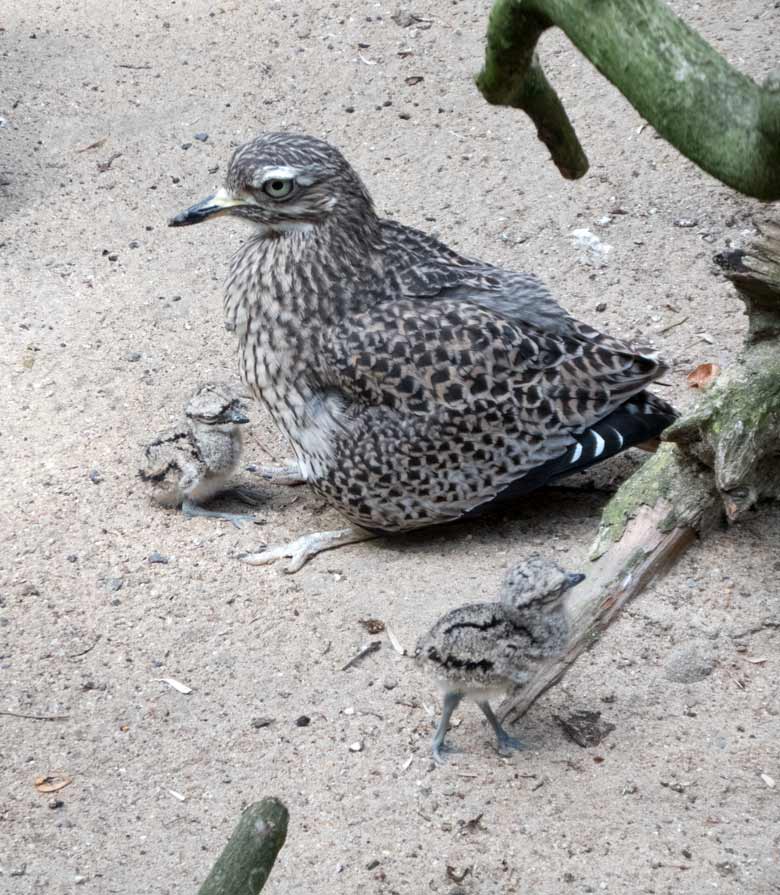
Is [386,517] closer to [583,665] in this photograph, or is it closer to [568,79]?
[583,665]

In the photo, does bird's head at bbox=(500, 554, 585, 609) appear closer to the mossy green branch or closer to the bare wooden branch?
the bare wooden branch

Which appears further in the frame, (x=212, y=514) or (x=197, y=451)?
(x=212, y=514)

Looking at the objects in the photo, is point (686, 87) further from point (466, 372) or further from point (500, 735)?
point (466, 372)

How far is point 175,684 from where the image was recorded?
4.36m

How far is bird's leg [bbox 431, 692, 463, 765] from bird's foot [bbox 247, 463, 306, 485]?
6.29 ft

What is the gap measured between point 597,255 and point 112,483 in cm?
257

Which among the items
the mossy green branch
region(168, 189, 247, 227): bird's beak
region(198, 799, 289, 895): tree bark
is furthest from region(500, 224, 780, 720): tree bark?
the mossy green branch

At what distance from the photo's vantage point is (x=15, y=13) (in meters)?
8.48

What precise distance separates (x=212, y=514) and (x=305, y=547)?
0.53 meters

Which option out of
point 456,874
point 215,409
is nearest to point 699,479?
point 456,874

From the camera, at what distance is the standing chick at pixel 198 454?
206 inches

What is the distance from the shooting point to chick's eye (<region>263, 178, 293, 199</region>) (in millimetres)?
4875

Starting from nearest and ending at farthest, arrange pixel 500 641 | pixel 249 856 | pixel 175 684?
pixel 249 856
pixel 500 641
pixel 175 684

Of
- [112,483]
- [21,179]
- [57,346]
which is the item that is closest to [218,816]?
[112,483]
